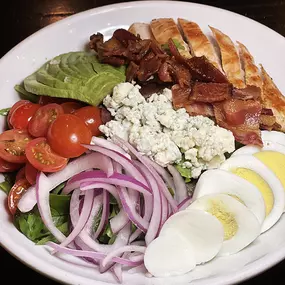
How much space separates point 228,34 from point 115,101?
1.02m

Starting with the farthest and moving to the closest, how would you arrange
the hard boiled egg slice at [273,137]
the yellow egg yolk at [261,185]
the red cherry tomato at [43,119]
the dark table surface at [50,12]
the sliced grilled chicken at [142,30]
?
the dark table surface at [50,12] < the sliced grilled chicken at [142,30] < the hard boiled egg slice at [273,137] < the red cherry tomato at [43,119] < the yellow egg yolk at [261,185]

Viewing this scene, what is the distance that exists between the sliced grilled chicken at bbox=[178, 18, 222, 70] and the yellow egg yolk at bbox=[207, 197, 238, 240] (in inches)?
35.3

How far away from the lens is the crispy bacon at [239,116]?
259 centimetres

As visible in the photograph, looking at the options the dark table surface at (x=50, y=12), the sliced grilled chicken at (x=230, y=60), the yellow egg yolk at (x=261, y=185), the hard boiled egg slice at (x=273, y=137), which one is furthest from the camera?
the dark table surface at (x=50, y=12)

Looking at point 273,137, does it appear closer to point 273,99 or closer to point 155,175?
point 273,99

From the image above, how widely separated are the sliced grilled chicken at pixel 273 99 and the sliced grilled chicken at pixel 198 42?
27cm

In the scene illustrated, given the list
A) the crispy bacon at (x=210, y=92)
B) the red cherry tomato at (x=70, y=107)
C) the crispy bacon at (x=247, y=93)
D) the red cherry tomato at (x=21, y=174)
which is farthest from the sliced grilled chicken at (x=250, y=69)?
the red cherry tomato at (x=21, y=174)

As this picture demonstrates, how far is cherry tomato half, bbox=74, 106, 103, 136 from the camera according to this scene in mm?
2588

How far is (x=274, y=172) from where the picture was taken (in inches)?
98.2

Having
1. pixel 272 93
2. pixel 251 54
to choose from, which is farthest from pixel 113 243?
pixel 251 54

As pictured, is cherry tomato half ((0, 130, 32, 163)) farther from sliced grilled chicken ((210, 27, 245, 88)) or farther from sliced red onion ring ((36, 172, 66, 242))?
sliced grilled chicken ((210, 27, 245, 88))

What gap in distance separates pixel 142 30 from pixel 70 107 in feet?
2.30

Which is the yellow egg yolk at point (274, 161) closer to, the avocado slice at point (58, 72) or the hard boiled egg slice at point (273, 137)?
the hard boiled egg slice at point (273, 137)

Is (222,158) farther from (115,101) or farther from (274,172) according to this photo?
(115,101)
